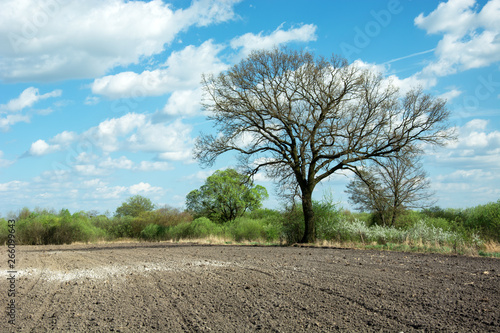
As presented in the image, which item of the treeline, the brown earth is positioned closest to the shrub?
the treeline

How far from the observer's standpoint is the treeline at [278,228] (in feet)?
63.1

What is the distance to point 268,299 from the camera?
6945mm

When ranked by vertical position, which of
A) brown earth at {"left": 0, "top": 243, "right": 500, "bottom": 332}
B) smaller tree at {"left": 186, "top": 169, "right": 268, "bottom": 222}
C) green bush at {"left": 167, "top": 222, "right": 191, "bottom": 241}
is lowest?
brown earth at {"left": 0, "top": 243, "right": 500, "bottom": 332}

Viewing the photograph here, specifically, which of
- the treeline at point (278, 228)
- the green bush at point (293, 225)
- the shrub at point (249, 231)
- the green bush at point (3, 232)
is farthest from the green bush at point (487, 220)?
the green bush at point (3, 232)

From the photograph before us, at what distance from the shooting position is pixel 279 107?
72.4 ft

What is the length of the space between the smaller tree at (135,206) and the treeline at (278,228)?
1907cm

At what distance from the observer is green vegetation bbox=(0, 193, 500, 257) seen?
17.8 meters

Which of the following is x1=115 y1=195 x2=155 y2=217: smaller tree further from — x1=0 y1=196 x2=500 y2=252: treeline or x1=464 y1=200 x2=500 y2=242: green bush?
x1=464 y1=200 x2=500 y2=242: green bush

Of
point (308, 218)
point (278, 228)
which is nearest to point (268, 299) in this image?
point (308, 218)

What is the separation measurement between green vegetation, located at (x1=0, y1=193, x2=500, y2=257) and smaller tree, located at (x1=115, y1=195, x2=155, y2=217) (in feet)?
62.5

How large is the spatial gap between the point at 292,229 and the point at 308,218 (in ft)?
6.65

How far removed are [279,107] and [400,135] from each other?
685 centimetres

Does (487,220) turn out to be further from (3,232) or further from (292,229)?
(3,232)

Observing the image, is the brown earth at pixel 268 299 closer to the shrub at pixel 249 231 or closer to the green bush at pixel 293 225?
the green bush at pixel 293 225
